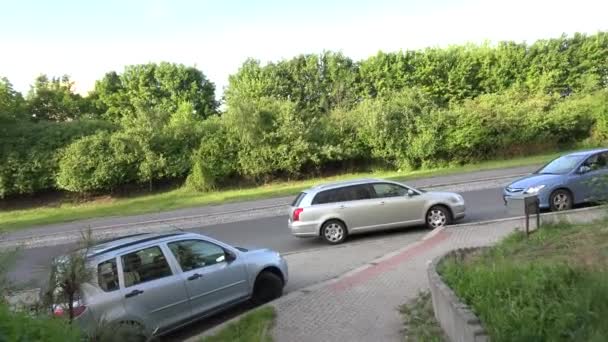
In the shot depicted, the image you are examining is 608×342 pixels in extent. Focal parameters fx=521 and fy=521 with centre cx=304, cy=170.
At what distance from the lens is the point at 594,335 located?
3451 millimetres

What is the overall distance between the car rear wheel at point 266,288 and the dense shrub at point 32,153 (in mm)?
27753

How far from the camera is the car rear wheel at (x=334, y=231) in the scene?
13.5 metres

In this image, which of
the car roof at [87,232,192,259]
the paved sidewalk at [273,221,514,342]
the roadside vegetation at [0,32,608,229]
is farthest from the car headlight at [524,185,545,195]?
the roadside vegetation at [0,32,608,229]

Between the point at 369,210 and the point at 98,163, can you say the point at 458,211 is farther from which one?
the point at 98,163

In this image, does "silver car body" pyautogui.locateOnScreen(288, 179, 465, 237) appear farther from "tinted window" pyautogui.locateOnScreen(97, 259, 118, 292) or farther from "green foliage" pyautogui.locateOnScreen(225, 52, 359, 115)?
"green foliage" pyautogui.locateOnScreen(225, 52, 359, 115)

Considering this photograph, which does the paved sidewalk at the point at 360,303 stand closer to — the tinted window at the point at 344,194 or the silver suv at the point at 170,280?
the silver suv at the point at 170,280

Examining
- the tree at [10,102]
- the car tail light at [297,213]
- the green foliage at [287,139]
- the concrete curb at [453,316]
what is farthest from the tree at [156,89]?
the concrete curb at [453,316]

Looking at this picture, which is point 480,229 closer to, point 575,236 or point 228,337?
point 575,236

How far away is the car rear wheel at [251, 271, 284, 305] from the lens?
335 inches

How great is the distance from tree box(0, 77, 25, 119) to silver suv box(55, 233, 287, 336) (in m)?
33.0

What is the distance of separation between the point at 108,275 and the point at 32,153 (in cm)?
2937

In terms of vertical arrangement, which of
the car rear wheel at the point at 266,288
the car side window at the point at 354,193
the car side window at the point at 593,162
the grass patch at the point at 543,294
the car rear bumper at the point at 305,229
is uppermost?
the car side window at the point at 593,162

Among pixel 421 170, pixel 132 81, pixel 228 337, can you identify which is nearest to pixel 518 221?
pixel 228 337

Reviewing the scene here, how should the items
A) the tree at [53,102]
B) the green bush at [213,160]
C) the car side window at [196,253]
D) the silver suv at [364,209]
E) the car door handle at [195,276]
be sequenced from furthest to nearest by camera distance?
the tree at [53,102]
the green bush at [213,160]
the silver suv at [364,209]
the car side window at [196,253]
the car door handle at [195,276]
